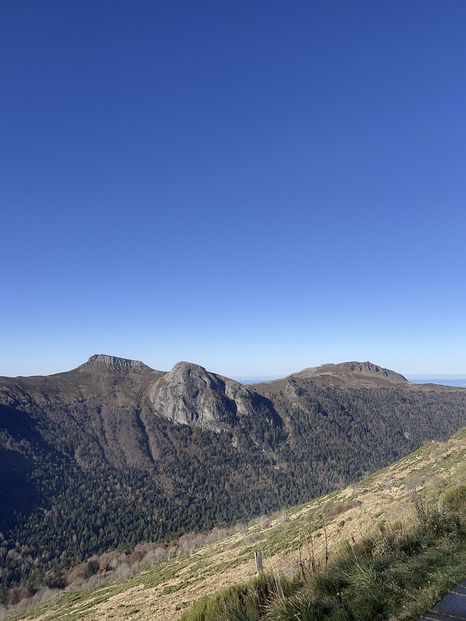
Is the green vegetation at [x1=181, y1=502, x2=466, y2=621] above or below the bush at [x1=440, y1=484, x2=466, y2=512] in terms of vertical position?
above

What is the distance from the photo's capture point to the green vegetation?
20.2 ft

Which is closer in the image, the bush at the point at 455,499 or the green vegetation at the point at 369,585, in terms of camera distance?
the green vegetation at the point at 369,585

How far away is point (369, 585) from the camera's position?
6918 mm

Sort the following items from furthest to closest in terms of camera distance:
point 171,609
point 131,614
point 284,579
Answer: point 131,614 → point 171,609 → point 284,579

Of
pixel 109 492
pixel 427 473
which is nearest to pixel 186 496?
pixel 109 492

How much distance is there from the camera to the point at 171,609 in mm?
20703

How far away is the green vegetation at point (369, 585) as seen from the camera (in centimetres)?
617

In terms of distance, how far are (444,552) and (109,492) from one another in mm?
228323

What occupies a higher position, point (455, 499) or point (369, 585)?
point (369, 585)

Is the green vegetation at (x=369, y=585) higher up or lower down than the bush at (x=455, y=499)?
higher up

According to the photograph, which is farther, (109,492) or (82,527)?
(109,492)

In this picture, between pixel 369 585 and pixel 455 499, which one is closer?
pixel 369 585

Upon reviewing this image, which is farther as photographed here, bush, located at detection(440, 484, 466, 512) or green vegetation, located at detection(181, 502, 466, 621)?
bush, located at detection(440, 484, 466, 512)

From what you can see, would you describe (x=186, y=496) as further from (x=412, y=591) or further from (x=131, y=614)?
(x=412, y=591)
